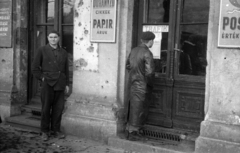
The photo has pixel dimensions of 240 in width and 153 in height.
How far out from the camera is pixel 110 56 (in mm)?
5730

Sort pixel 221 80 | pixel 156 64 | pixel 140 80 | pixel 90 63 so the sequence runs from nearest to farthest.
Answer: pixel 221 80 < pixel 140 80 < pixel 156 64 < pixel 90 63

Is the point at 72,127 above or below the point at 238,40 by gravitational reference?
below

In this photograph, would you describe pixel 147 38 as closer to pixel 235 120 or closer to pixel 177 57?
pixel 177 57

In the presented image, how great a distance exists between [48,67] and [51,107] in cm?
83

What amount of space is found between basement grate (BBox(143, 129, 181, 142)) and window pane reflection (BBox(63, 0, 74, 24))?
117 inches

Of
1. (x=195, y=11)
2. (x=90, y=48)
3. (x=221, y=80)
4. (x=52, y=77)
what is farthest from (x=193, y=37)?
(x=52, y=77)

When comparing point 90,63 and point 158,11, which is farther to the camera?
point 90,63

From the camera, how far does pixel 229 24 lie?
4.50 m

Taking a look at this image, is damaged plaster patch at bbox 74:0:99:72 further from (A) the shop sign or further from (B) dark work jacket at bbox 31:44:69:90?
(A) the shop sign

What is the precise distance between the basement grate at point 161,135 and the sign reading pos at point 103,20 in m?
1.81

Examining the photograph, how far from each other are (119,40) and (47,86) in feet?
5.16

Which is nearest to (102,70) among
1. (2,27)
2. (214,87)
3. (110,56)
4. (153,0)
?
(110,56)

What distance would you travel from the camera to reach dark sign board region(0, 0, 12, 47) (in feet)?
23.3

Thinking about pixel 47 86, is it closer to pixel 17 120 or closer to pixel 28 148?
pixel 28 148
